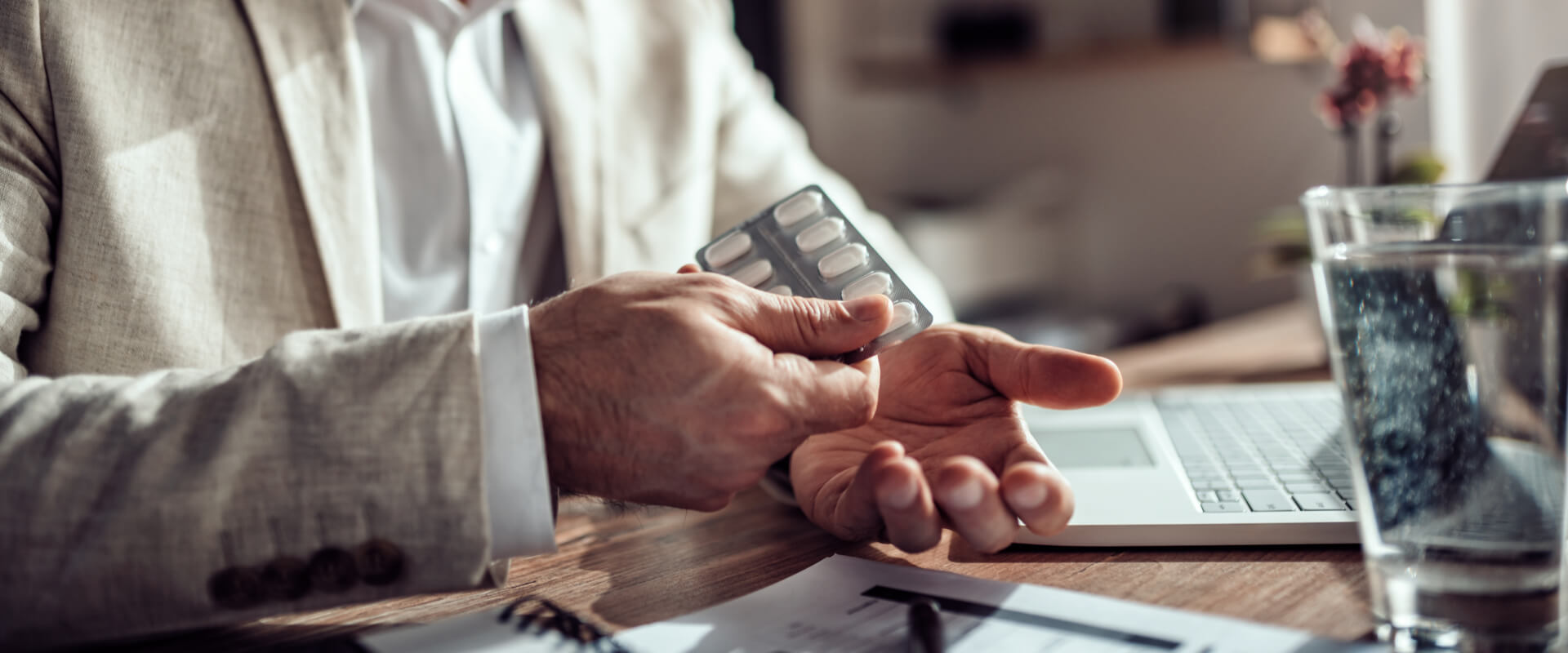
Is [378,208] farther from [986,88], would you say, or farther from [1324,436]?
[986,88]

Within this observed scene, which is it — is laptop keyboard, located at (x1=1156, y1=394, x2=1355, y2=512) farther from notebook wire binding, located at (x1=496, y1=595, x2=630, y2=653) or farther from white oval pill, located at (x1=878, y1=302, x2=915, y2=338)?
notebook wire binding, located at (x1=496, y1=595, x2=630, y2=653)

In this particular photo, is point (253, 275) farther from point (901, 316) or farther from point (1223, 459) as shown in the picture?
point (1223, 459)

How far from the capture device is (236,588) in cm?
38

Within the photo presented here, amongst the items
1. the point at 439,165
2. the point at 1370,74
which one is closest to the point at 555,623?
the point at 439,165

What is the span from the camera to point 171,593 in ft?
1.23

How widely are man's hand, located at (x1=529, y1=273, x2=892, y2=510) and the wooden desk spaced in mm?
45

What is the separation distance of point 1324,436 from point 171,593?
604 millimetres

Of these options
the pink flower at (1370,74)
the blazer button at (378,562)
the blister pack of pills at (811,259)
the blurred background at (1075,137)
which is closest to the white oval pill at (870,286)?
the blister pack of pills at (811,259)

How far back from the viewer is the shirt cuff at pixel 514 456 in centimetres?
41

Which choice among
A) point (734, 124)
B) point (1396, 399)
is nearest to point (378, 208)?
point (734, 124)

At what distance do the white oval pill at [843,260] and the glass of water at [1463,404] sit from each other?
23 centimetres

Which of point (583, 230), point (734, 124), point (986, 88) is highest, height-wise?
point (986, 88)

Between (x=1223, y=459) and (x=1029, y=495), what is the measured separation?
229mm

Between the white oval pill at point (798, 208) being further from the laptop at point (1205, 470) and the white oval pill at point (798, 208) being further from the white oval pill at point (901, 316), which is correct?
the laptop at point (1205, 470)
